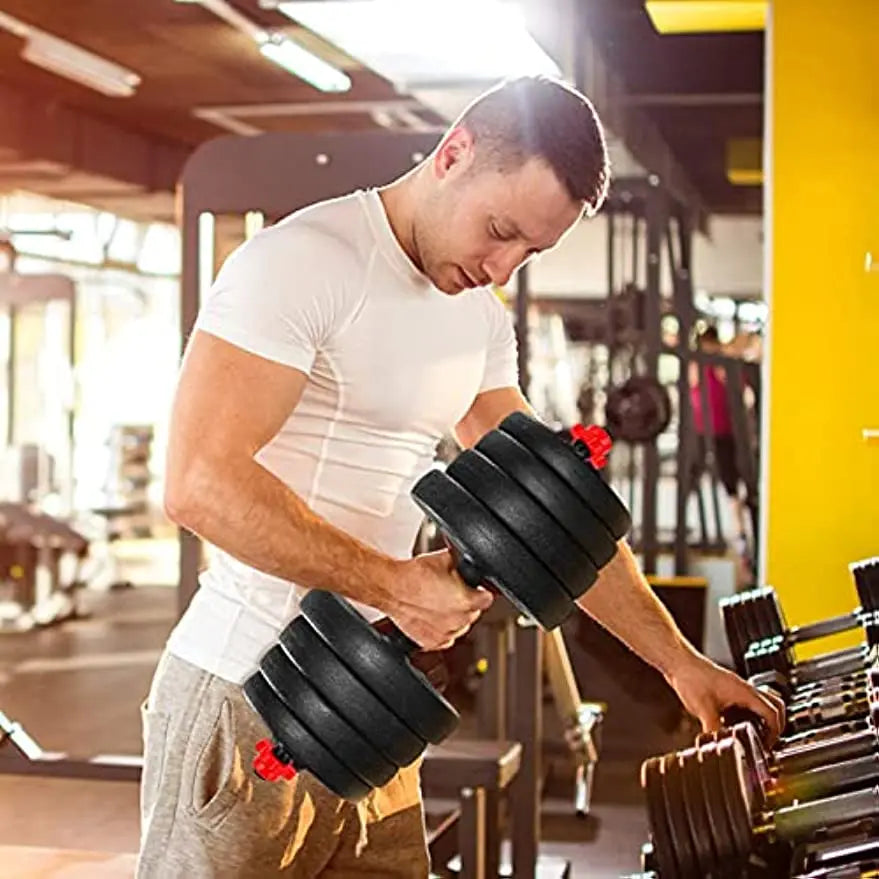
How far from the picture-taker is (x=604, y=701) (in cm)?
580

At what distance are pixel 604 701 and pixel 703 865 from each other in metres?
4.19

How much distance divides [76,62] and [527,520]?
6.29 meters

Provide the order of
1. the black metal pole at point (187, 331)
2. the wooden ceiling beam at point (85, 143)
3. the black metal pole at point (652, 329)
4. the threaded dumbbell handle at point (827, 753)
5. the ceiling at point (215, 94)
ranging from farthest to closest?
the wooden ceiling beam at point (85, 143) < the black metal pole at point (652, 329) < the ceiling at point (215, 94) < the black metal pole at point (187, 331) < the threaded dumbbell handle at point (827, 753)

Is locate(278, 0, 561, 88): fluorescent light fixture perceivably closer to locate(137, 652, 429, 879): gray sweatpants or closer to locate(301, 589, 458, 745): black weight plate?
locate(137, 652, 429, 879): gray sweatpants

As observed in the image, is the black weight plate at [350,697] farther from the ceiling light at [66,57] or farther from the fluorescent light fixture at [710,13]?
the ceiling light at [66,57]

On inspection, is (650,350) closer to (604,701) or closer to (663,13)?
(663,13)

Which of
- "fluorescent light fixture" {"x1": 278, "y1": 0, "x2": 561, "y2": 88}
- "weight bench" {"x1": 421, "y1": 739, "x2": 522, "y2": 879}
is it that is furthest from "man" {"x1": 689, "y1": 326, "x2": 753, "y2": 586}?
"weight bench" {"x1": 421, "y1": 739, "x2": 522, "y2": 879}

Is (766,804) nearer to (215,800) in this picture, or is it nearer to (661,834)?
(661,834)

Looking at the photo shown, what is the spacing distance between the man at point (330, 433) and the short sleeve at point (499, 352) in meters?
0.03

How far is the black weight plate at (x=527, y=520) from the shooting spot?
4.51 feet

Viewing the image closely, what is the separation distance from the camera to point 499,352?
1924 millimetres

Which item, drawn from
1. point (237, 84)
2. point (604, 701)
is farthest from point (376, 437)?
point (237, 84)

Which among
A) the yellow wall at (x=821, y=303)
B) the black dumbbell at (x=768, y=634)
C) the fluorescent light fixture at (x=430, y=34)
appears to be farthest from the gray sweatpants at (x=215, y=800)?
the fluorescent light fixture at (x=430, y=34)

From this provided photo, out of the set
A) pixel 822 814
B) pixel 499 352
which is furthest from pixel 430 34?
pixel 822 814
